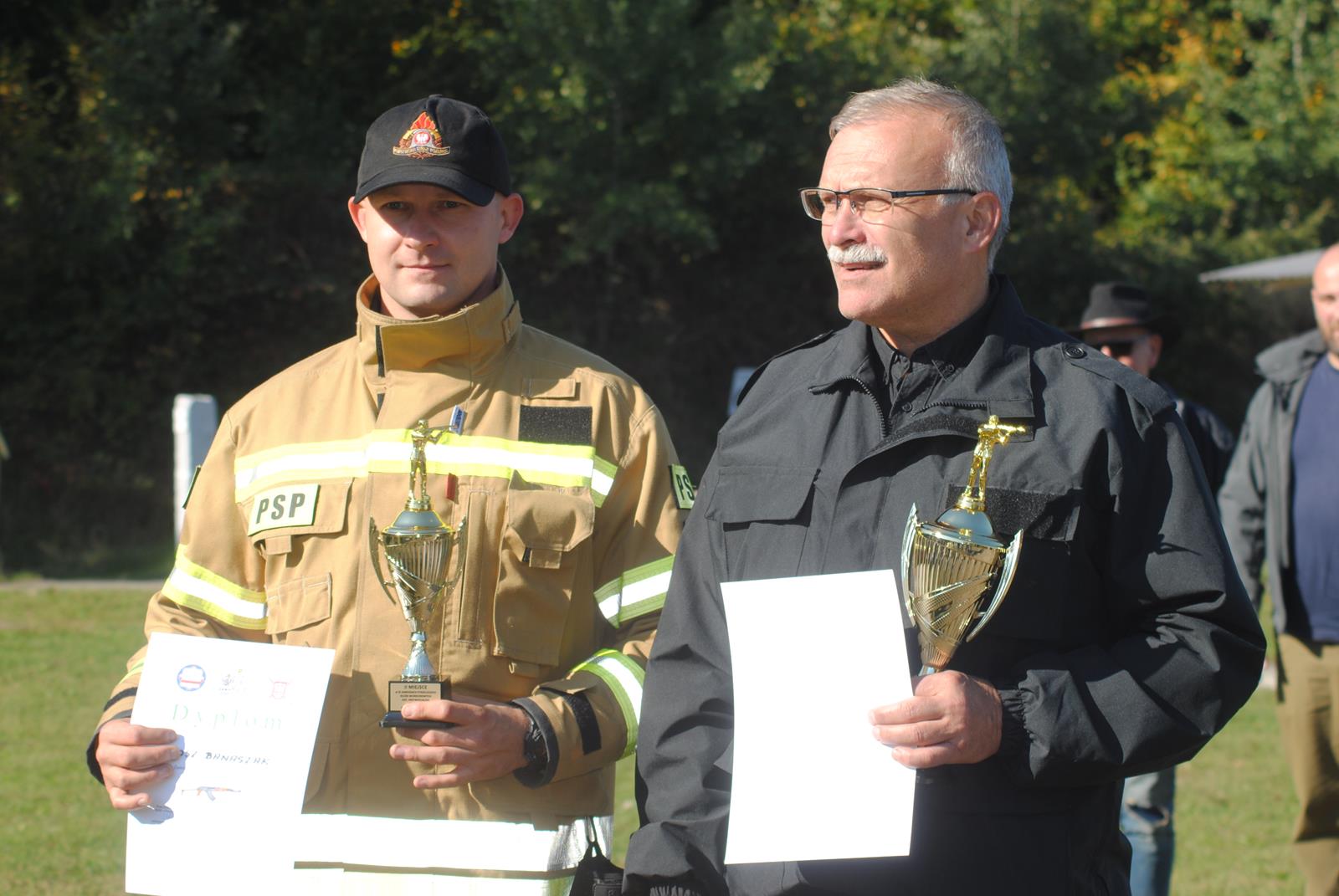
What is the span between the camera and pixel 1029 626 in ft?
7.59

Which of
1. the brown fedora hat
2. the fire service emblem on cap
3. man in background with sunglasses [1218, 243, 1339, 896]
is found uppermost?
the fire service emblem on cap

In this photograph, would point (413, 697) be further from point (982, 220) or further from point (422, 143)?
point (982, 220)

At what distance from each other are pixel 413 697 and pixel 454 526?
0.40 m

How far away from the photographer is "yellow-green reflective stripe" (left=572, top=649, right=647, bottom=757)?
2.90 m

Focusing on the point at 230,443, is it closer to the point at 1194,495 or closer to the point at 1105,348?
the point at 1194,495

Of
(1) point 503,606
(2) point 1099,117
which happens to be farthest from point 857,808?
(2) point 1099,117

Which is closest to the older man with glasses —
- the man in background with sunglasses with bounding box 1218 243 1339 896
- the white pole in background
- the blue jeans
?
the blue jeans

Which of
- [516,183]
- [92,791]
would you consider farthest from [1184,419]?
[516,183]

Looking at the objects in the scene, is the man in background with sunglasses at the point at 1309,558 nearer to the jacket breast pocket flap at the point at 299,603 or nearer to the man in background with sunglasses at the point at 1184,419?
the man in background with sunglasses at the point at 1184,419

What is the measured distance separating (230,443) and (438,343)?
0.52m

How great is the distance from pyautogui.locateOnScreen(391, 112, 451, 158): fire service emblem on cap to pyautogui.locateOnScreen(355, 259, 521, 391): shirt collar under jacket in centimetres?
28

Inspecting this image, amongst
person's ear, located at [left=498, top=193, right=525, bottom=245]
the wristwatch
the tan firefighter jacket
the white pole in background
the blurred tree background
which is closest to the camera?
the wristwatch

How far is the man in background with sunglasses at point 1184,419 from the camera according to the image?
5055mm

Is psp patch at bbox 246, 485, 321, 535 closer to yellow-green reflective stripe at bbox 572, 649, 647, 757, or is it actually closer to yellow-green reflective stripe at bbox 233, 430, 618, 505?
yellow-green reflective stripe at bbox 233, 430, 618, 505
